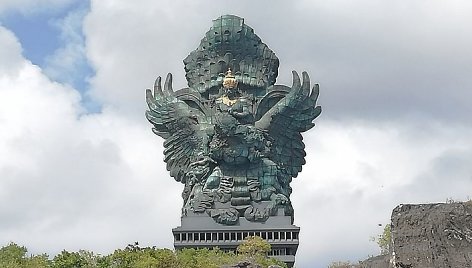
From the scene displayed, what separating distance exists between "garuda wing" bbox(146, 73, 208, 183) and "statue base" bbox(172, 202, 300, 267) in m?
6.08

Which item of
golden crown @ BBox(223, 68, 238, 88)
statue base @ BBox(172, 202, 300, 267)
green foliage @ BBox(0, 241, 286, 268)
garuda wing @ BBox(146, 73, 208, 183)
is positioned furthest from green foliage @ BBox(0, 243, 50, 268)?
golden crown @ BBox(223, 68, 238, 88)

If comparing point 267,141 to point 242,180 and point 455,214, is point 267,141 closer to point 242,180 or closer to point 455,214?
point 242,180

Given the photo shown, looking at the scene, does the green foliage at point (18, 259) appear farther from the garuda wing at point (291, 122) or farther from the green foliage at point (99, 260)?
the garuda wing at point (291, 122)

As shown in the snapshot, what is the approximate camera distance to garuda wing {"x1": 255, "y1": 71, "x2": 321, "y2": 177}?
98125 millimetres

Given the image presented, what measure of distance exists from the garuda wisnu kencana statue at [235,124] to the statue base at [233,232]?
2.41 feet

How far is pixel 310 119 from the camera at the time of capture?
100375 millimetres

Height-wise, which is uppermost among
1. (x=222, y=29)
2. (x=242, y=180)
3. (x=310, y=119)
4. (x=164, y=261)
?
(x=222, y=29)

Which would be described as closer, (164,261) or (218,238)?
(164,261)

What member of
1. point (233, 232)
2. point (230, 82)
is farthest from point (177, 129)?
point (233, 232)

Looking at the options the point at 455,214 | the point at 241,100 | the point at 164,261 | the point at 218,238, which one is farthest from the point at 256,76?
the point at 455,214

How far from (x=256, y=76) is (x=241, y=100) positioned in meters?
4.05

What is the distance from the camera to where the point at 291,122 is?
325 ft

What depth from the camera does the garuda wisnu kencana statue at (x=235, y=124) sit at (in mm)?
95562

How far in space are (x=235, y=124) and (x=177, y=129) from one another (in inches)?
338
